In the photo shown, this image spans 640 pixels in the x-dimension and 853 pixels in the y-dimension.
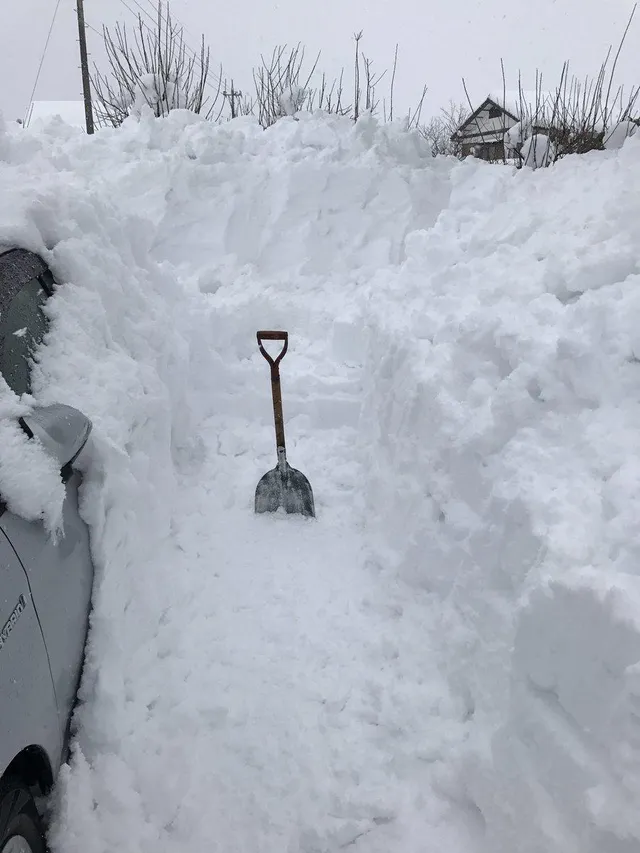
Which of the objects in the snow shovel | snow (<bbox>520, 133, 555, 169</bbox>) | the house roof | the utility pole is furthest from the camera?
the utility pole

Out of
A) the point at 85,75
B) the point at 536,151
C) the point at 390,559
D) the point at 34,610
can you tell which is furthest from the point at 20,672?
the point at 85,75

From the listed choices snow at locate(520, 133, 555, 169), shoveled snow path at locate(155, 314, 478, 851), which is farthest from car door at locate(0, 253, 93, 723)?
snow at locate(520, 133, 555, 169)

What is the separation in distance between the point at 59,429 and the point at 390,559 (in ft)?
7.31

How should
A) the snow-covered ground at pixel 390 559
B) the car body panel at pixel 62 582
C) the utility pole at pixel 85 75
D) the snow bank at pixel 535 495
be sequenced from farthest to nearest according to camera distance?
1. the utility pole at pixel 85 75
2. the snow-covered ground at pixel 390 559
3. the snow bank at pixel 535 495
4. the car body panel at pixel 62 582

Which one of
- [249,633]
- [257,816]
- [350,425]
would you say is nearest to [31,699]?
[257,816]

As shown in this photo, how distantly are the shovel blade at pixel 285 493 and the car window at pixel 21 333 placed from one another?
1.99 metres

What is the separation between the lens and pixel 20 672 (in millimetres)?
1621

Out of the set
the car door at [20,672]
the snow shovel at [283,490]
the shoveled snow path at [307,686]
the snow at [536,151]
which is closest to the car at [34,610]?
the car door at [20,672]

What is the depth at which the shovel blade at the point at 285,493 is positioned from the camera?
163 inches

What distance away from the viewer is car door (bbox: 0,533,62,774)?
1.52 meters

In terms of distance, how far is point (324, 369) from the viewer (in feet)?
19.3

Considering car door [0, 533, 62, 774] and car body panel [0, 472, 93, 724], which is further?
car body panel [0, 472, 93, 724]

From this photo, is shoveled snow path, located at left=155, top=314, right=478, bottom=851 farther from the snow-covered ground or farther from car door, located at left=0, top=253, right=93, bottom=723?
car door, located at left=0, top=253, right=93, bottom=723

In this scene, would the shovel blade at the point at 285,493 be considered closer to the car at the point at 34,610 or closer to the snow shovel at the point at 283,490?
the snow shovel at the point at 283,490
